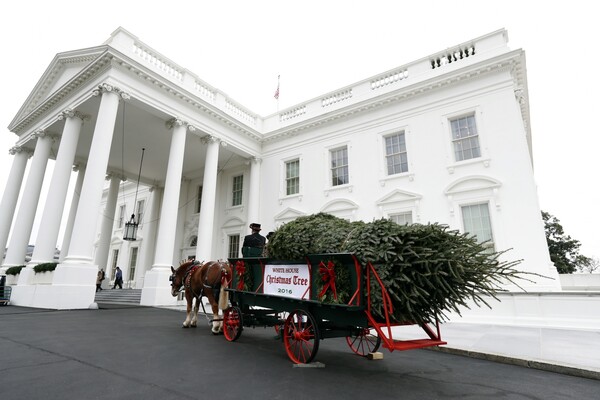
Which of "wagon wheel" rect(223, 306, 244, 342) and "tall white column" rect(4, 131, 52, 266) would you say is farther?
"tall white column" rect(4, 131, 52, 266)

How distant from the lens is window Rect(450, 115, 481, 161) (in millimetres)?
11297

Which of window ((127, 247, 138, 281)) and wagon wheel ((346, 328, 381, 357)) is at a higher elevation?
window ((127, 247, 138, 281))

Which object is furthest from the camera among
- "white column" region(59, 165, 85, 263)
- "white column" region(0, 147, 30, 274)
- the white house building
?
"white column" region(59, 165, 85, 263)

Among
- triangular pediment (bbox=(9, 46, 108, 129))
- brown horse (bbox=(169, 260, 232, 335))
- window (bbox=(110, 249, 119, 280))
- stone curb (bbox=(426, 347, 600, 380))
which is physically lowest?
stone curb (bbox=(426, 347, 600, 380))

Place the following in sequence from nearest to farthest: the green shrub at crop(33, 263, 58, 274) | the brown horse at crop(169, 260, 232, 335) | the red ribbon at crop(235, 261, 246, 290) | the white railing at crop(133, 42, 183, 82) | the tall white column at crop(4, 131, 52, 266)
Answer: the red ribbon at crop(235, 261, 246, 290) → the brown horse at crop(169, 260, 232, 335) → the green shrub at crop(33, 263, 58, 274) → the white railing at crop(133, 42, 183, 82) → the tall white column at crop(4, 131, 52, 266)

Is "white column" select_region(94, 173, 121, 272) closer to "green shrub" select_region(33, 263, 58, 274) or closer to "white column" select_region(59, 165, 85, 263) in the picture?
"white column" select_region(59, 165, 85, 263)

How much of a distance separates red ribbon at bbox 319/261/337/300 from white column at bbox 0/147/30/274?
61.1ft

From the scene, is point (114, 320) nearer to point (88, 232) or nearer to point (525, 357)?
point (88, 232)

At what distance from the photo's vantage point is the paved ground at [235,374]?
292cm

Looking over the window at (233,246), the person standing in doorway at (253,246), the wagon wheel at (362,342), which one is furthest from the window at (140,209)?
the wagon wheel at (362,342)

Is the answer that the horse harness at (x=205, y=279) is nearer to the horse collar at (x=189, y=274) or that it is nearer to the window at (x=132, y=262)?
the horse collar at (x=189, y=274)

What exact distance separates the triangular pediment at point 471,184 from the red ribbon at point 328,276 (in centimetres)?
909

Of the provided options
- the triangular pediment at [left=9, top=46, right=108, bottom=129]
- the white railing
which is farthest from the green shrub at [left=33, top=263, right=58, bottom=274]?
the white railing

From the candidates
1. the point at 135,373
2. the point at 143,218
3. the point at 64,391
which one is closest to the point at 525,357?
the point at 135,373
